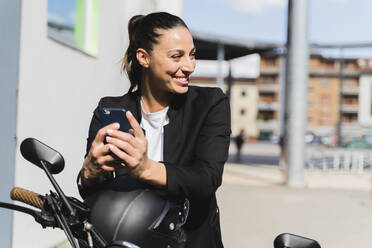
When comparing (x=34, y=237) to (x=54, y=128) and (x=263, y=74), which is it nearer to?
(x=54, y=128)

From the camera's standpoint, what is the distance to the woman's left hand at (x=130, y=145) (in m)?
1.10

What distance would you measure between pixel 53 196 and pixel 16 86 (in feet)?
9.96

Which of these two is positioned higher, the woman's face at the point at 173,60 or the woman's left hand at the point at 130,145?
the woman's face at the point at 173,60

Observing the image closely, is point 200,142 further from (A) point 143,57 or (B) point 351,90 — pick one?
(B) point 351,90

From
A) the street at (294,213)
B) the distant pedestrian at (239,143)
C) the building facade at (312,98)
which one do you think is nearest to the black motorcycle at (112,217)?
the street at (294,213)

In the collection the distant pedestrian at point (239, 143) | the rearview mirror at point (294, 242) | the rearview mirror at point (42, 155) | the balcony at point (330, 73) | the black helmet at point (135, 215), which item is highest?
the balcony at point (330, 73)

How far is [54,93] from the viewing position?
4.84 meters

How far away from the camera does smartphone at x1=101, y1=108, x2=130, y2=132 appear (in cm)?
115

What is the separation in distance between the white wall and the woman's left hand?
10.3 ft

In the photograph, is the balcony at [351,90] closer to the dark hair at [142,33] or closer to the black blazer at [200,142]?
the dark hair at [142,33]

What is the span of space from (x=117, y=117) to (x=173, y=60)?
35cm

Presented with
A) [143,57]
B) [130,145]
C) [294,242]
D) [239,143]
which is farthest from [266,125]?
[130,145]

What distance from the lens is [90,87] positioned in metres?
6.00

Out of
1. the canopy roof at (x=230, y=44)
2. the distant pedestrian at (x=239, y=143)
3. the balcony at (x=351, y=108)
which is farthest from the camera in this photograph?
the balcony at (x=351, y=108)
